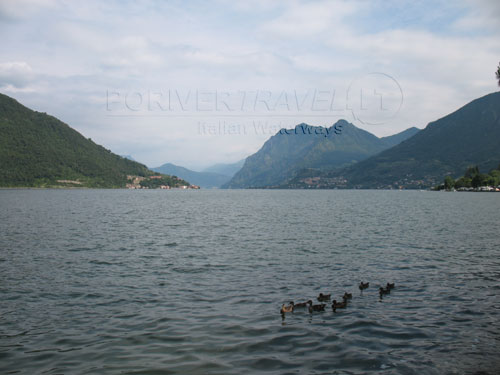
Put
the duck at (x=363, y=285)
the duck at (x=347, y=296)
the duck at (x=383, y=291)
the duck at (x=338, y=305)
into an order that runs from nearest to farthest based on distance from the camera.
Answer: the duck at (x=338, y=305), the duck at (x=347, y=296), the duck at (x=383, y=291), the duck at (x=363, y=285)

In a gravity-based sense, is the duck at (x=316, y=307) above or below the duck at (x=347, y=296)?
below

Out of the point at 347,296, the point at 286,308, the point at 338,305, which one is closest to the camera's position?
the point at 286,308

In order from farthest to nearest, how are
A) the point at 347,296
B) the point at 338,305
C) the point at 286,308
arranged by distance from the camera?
the point at 347,296
the point at 338,305
the point at 286,308

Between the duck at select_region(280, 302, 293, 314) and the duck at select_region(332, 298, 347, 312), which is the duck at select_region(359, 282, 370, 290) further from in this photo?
the duck at select_region(280, 302, 293, 314)

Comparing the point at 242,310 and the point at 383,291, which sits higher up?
the point at 383,291

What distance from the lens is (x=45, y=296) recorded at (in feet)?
67.6

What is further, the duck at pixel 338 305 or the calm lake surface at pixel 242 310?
the duck at pixel 338 305

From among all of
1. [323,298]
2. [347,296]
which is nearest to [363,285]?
[347,296]

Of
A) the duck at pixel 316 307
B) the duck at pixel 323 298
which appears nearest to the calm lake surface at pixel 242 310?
the duck at pixel 316 307

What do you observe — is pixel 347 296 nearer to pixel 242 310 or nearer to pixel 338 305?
pixel 338 305

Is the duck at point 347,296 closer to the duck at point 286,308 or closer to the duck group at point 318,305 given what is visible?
the duck group at point 318,305

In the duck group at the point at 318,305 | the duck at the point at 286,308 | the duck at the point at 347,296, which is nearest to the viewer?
the duck at the point at 286,308

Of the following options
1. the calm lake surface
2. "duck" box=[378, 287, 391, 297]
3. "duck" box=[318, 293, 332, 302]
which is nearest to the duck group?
"duck" box=[318, 293, 332, 302]

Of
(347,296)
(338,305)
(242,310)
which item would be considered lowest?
(242,310)
